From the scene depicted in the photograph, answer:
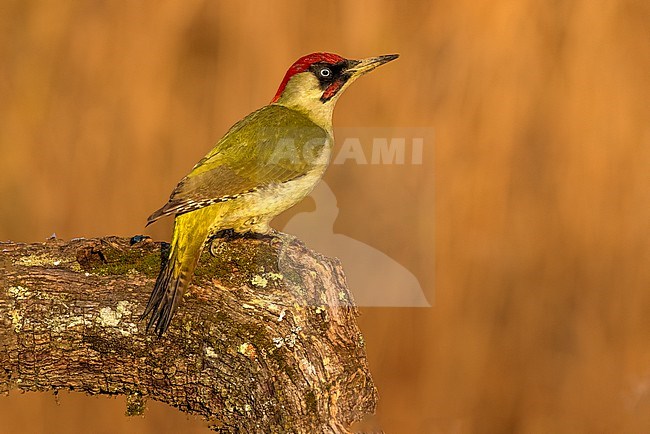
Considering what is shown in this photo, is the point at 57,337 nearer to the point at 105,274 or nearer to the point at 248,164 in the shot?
the point at 105,274

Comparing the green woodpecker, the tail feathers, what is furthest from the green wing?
the tail feathers

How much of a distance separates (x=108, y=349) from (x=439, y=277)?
1.02 metres

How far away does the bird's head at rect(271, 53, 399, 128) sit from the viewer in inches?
74.0

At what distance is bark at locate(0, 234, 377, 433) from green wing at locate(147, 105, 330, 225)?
167 mm

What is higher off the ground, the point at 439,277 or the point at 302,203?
the point at 302,203

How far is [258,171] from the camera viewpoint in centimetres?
179

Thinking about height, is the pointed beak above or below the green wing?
above

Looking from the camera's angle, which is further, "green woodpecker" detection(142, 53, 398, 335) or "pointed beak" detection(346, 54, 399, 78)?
"pointed beak" detection(346, 54, 399, 78)

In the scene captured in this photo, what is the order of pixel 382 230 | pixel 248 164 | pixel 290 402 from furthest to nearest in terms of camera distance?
1. pixel 382 230
2. pixel 248 164
3. pixel 290 402

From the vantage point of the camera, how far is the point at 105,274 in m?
1.77

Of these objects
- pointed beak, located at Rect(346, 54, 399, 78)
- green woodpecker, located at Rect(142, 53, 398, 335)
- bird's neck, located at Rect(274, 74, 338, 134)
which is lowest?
green woodpecker, located at Rect(142, 53, 398, 335)

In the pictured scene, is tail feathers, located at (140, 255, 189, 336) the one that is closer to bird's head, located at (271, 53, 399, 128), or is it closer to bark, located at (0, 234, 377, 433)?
bark, located at (0, 234, 377, 433)

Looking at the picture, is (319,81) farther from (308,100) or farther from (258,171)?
(258,171)

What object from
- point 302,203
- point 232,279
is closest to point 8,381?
point 232,279
